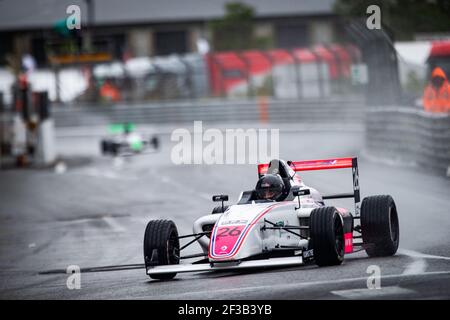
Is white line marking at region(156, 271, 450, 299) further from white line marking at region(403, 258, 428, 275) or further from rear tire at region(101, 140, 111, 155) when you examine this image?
rear tire at region(101, 140, 111, 155)

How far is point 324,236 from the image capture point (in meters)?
10.3

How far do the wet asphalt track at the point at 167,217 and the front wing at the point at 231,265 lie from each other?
0.45ft

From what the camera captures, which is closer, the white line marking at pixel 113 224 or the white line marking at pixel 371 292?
the white line marking at pixel 371 292

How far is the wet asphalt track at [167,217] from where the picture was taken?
31.5 ft

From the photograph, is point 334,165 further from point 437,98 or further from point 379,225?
point 437,98

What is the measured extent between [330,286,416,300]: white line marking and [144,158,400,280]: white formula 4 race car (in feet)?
4.60

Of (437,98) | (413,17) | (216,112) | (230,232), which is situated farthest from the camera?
(216,112)

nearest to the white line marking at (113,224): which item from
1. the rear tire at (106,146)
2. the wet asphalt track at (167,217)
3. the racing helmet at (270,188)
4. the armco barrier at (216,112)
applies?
the wet asphalt track at (167,217)

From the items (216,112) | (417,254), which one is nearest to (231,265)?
(417,254)

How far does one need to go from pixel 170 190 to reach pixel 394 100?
5529 millimetres

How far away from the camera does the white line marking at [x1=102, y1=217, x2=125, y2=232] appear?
16.9 metres

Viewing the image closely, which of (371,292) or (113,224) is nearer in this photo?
(371,292)

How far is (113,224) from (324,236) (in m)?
7.97

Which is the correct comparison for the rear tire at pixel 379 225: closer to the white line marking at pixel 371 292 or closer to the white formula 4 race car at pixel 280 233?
the white formula 4 race car at pixel 280 233
